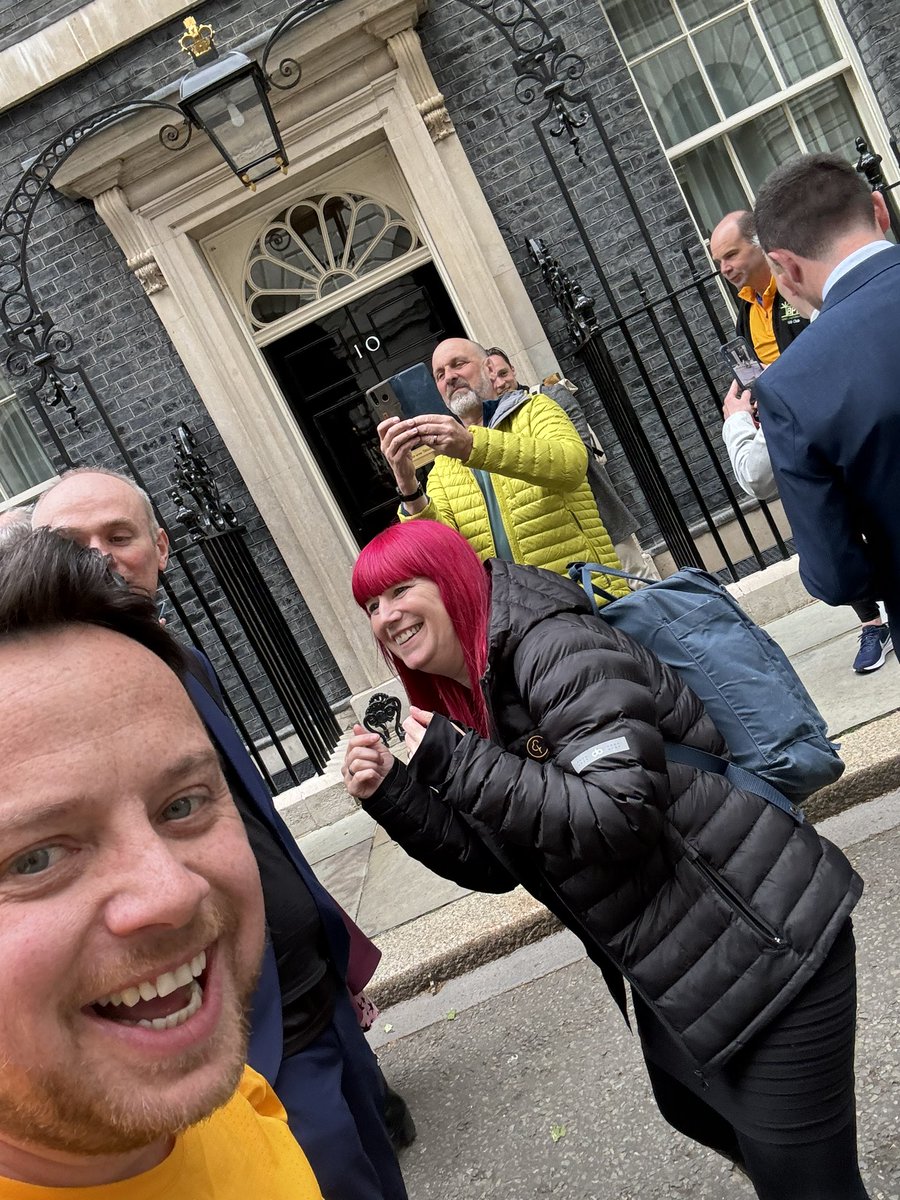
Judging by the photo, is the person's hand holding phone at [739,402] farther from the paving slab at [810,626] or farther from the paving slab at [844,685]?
the paving slab at [810,626]

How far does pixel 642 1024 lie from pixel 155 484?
6644 millimetres

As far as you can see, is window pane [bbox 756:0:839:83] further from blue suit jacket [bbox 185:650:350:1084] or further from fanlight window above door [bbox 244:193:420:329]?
blue suit jacket [bbox 185:650:350:1084]

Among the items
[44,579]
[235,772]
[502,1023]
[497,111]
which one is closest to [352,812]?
[502,1023]

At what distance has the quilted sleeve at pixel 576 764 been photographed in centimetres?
163

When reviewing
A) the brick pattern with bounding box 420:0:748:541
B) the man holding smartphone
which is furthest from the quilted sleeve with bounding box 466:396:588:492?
the brick pattern with bounding box 420:0:748:541

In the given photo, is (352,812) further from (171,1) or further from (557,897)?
(171,1)

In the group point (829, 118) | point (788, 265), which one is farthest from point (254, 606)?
point (829, 118)

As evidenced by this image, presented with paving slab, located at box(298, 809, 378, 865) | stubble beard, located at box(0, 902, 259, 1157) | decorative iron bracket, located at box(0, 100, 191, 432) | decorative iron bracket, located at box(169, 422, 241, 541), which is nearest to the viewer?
stubble beard, located at box(0, 902, 259, 1157)

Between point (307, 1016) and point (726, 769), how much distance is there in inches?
35.5

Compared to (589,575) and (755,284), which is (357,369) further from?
(589,575)

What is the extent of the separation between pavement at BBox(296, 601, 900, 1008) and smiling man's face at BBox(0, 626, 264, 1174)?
10.1 feet

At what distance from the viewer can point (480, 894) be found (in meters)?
4.15

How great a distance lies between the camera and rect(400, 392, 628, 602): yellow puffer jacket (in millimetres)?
3680

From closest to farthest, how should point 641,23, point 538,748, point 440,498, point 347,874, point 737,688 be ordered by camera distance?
point 538,748 < point 737,688 < point 440,498 < point 347,874 < point 641,23
